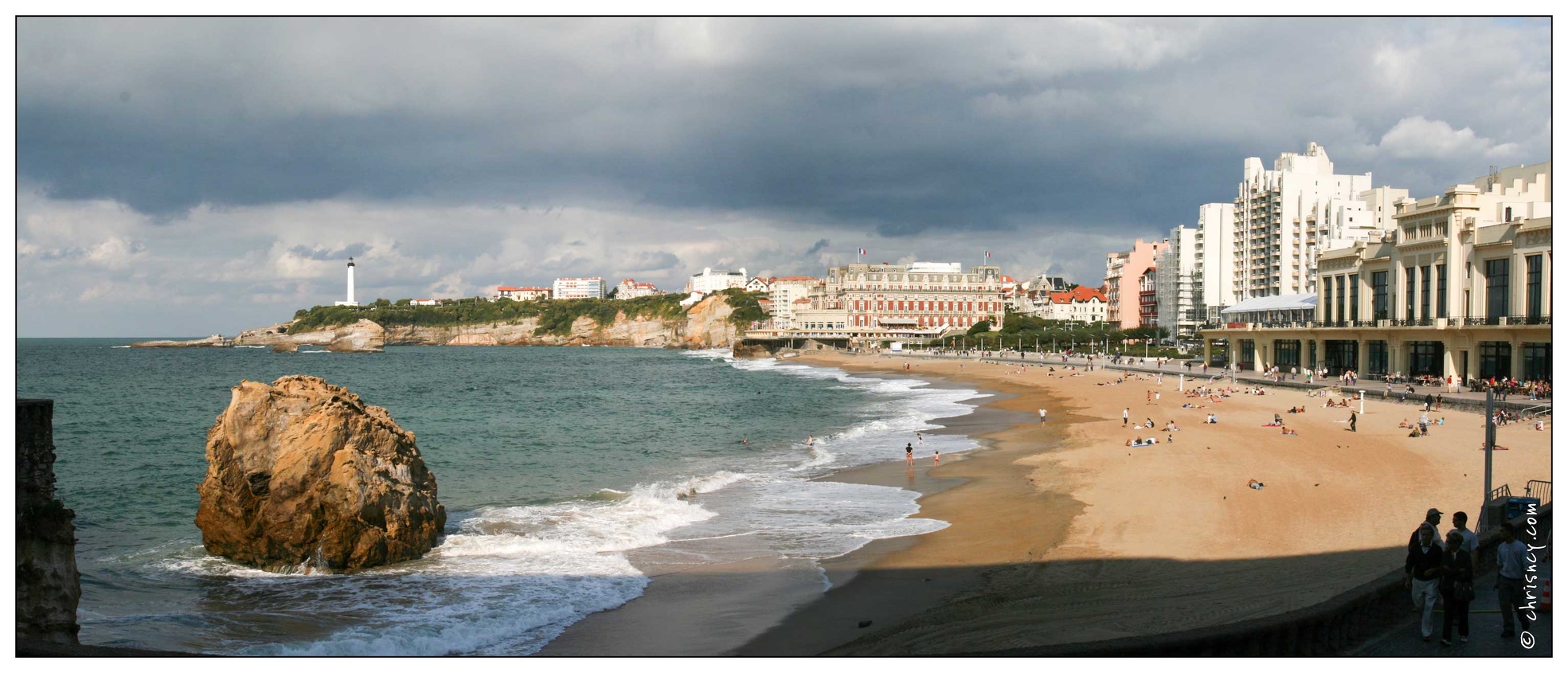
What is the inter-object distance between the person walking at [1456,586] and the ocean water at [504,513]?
370 inches

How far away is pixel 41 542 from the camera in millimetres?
8336

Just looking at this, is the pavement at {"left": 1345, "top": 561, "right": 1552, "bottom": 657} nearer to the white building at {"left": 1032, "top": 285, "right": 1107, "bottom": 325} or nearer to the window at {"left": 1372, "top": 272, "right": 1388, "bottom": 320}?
the window at {"left": 1372, "top": 272, "right": 1388, "bottom": 320}

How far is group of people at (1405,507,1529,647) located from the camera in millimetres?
7070

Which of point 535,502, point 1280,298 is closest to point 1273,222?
point 1280,298

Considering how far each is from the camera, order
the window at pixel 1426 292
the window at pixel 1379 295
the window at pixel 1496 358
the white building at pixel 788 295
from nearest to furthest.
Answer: the window at pixel 1496 358 < the window at pixel 1426 292 < the window at pixel 1379 295 < the white building at pixel 788 295

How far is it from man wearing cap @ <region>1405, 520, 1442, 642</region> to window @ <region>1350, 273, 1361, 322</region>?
47.2m

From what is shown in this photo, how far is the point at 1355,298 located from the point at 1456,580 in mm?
48419

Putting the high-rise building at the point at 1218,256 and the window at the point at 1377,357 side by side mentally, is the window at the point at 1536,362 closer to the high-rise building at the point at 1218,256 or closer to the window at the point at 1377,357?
the window at the point at 1377,357

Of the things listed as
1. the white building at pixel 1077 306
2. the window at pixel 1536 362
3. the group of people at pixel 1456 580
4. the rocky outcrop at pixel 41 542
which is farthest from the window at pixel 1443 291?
the white building at pixel 1077 306

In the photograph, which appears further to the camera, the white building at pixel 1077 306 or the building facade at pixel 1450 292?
the white building at pixel 1077 306

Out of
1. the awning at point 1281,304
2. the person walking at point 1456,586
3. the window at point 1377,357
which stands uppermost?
the awning at point 1281,304

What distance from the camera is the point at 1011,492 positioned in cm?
2042

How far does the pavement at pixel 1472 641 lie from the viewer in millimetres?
7035

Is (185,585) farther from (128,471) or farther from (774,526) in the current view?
(128,471)
